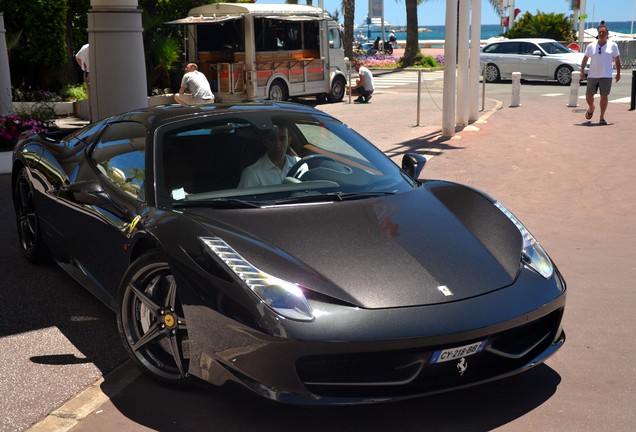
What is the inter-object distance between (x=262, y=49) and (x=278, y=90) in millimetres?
1120

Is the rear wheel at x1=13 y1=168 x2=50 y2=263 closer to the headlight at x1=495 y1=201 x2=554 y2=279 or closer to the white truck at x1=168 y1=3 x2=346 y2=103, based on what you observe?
the headlight at x1=495 y1=201 x2=554 y2=279

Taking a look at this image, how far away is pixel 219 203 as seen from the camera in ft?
15.4

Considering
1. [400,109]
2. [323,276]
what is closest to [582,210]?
[323,276]

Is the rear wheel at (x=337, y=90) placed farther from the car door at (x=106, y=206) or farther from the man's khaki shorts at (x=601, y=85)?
the car door at (x=106, y=206)

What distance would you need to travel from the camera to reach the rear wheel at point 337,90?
80.8 ft

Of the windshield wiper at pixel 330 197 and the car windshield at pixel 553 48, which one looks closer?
the windshield wiper at pixel 330 197

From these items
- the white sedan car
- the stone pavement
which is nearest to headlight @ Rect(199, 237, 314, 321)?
the stone pavement

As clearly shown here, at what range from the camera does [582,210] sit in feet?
30.1

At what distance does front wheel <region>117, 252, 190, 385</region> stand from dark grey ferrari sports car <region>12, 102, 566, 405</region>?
1 centimetres

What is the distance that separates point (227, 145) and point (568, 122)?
1318cm

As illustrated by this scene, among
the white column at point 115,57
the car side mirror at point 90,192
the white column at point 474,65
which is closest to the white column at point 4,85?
the white column at point 115,57

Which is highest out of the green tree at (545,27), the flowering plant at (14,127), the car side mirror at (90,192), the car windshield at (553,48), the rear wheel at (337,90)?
the green tree at (545,27)

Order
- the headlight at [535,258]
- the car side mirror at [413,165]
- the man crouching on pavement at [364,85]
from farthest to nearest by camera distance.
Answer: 1. the man crouching on pavement at [364,85]
2. the car side mirror at [413,165]
3. the headlight at [535,258]

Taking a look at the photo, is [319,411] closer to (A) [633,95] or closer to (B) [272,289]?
(B) [272,289]
